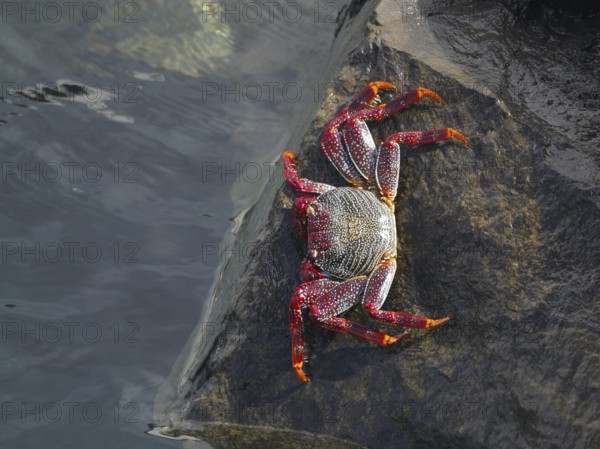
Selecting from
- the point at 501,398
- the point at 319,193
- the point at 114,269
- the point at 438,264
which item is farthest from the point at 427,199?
the point at 114,269

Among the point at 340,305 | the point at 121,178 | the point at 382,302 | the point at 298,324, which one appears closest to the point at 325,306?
the point at 340,305

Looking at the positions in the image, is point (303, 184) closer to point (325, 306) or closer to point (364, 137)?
point (364, 137)

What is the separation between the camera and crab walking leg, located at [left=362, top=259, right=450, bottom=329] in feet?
14.6

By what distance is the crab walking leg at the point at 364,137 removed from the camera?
5.03 metres

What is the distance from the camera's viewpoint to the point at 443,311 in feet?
14.9

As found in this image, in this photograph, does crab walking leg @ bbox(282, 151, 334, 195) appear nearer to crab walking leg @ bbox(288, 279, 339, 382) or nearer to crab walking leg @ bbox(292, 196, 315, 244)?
crab walking leg @ bbox(292, 196, 315, 244)

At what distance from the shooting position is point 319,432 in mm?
4785

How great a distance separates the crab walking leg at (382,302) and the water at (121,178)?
1818 millimetres

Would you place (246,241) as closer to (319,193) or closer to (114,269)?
(319,193)

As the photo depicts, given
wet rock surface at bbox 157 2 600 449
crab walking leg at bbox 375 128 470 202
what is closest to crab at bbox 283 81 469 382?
crab walking leg at bbox 375 128 470 202

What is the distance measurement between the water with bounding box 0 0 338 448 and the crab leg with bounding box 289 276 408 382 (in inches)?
50.0

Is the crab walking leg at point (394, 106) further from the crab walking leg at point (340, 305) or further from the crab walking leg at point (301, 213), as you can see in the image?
the crab walking leg at point (340, 305)

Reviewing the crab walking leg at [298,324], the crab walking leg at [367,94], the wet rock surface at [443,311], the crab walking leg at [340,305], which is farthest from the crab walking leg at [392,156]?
the crab walking leg at [298,324]

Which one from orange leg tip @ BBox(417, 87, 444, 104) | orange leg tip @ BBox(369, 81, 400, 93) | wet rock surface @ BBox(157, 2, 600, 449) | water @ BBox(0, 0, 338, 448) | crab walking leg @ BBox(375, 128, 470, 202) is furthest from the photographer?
water @ BBox(0, 0, 338, 448)
